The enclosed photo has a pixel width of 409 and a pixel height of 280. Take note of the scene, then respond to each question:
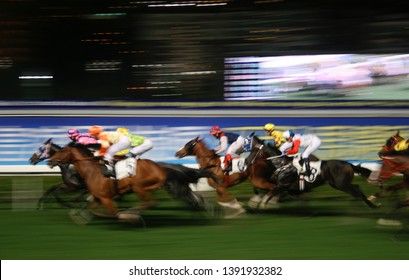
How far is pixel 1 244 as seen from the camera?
24.0ft

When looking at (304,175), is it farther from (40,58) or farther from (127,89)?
(40,58)

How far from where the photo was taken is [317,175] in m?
9.24

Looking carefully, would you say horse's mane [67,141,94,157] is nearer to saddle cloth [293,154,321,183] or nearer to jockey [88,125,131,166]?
jockey [88,125,131,166]

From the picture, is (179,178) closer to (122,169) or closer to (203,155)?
(122,169)

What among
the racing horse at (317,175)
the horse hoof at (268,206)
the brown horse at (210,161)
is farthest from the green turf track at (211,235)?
the brown horse at (210,161)

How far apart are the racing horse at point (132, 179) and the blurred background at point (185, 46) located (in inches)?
135

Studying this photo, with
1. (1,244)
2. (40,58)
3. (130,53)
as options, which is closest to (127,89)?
(130,53)

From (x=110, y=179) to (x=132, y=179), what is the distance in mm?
246

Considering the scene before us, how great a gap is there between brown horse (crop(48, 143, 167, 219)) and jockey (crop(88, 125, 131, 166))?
1.22 ft

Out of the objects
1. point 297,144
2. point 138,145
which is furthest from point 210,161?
point 297,144

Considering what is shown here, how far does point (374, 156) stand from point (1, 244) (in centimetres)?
664

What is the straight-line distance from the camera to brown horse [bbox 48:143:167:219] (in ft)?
26.3

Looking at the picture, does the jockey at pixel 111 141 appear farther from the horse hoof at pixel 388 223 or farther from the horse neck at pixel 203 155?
the horse hoof at pixel 388 223

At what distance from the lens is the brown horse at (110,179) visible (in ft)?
26.3
